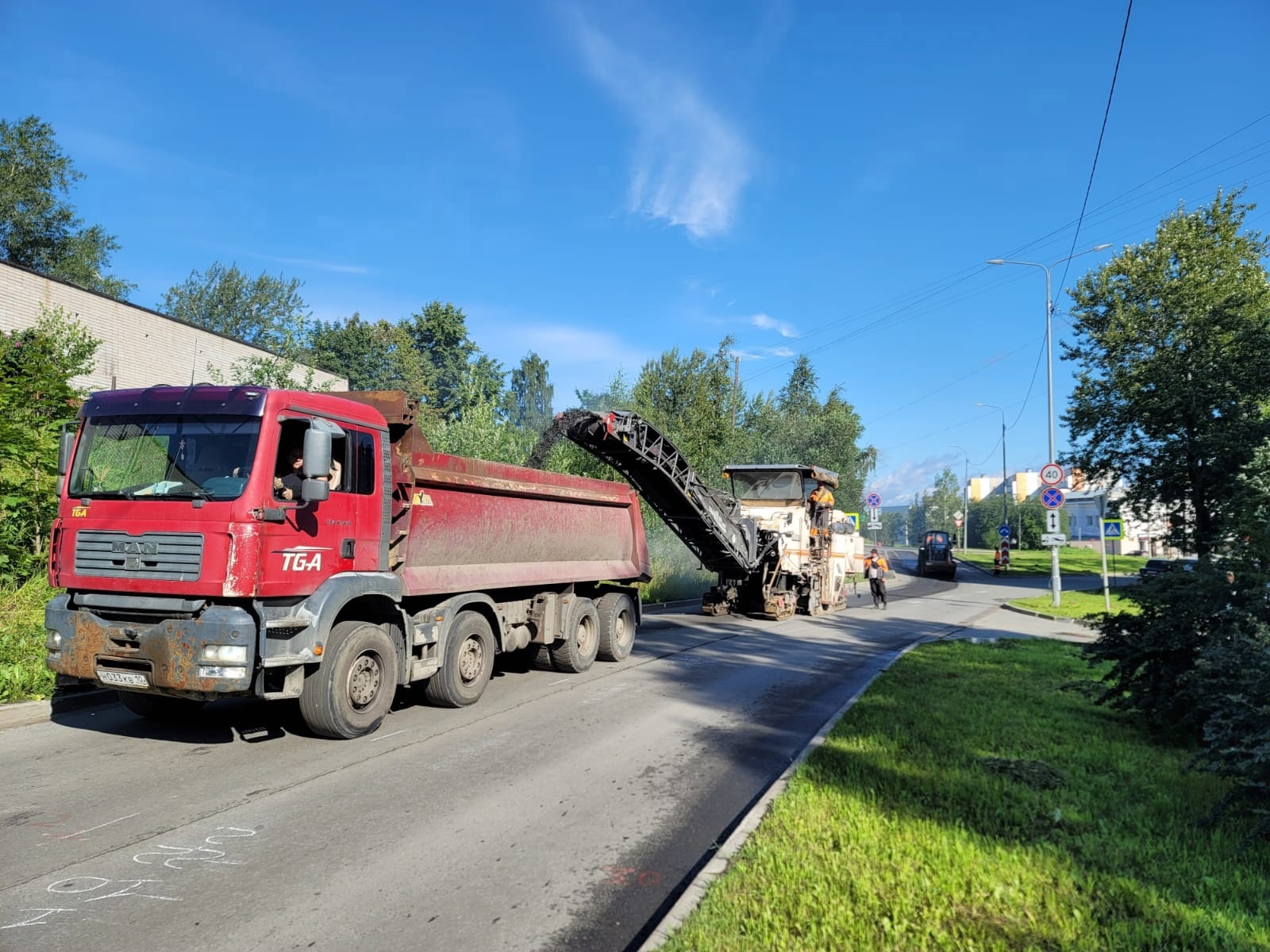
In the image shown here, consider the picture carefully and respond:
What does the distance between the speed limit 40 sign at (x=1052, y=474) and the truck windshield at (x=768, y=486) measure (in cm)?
754

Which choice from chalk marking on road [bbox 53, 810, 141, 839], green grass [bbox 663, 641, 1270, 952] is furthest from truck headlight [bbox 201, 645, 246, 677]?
green grass [bbox 663, 641, 1270, 952]

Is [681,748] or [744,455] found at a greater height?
[744,455]

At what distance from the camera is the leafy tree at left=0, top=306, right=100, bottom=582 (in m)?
9.60

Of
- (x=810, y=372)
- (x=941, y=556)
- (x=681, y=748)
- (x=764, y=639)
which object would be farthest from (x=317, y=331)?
(x=681, y=748)

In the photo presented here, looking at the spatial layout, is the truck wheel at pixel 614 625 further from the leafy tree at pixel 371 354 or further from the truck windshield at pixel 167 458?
the leafy tree at pixel 371 354

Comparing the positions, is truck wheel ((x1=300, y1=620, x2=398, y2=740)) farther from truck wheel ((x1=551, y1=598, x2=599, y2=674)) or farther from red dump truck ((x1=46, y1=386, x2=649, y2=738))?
truck wheel ((x1=551, y1=598, x2=599, y2=674))

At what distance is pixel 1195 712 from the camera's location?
666 cm

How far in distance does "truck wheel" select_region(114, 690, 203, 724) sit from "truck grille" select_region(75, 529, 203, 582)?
1.46 m

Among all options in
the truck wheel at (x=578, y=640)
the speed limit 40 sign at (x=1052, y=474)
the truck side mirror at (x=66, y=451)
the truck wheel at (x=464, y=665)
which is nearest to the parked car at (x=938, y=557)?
the speed limit 40 sign at (x=1052, y=474)

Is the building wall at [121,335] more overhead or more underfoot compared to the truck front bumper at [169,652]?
more overhead

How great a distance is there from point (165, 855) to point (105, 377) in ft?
62.5

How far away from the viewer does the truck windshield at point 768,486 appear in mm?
18844

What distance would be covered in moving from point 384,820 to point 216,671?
6.09 feet

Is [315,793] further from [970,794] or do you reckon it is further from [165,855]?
[970,794]
